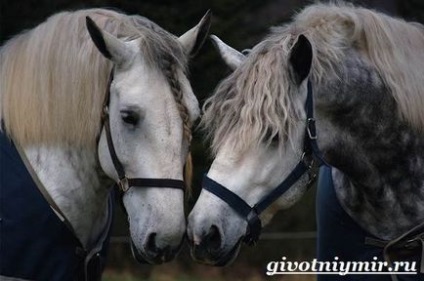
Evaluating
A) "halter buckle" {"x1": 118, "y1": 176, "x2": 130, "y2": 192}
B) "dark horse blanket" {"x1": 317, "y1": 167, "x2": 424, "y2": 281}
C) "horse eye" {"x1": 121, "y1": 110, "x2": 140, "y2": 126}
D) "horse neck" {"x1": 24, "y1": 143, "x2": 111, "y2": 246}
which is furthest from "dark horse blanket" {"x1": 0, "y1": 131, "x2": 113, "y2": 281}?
"dark horse blanket" {"x1": 317, "y1": 167, "x2": 424, "y2": 281}

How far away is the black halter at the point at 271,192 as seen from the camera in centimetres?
353

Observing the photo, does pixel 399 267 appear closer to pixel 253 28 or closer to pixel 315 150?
pixel 315 150

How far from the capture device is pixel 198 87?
28.4 ft

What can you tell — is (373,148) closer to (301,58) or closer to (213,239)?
(301,58)

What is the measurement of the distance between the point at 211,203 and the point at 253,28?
223 inches

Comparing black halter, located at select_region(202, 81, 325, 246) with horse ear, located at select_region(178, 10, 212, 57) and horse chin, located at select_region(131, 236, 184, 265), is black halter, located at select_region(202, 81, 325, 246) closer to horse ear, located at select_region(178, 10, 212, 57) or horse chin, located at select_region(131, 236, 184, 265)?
horse chin, located at select_region(131, 236, 184, 265)

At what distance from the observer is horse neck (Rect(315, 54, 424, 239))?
374cm

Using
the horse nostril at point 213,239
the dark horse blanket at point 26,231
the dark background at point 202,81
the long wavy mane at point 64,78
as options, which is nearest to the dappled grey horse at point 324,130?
the horse nostril at point 213,239

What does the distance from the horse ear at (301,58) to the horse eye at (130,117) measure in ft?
2.02

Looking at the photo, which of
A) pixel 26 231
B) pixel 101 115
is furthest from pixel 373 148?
pixel 26 231

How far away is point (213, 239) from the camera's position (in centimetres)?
352

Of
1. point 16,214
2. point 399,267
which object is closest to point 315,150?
point 399,267

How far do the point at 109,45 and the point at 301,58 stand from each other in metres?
0.73

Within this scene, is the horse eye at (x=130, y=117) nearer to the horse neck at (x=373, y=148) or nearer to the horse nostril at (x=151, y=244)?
the horse nostril at (x=151, y=244)
